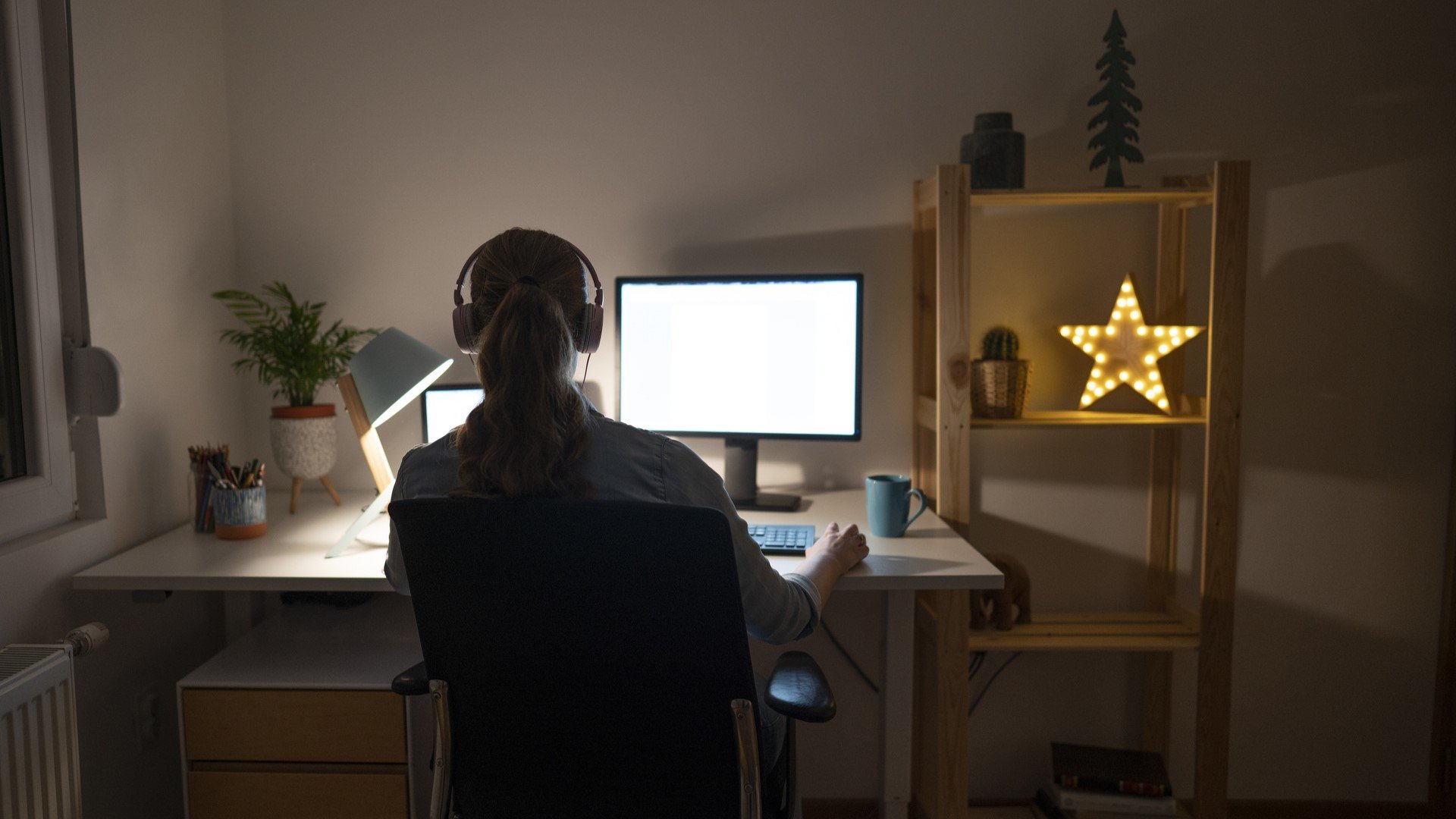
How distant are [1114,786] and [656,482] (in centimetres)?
148

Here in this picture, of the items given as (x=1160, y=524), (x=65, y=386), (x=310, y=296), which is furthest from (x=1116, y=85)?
(x=65, y=386)

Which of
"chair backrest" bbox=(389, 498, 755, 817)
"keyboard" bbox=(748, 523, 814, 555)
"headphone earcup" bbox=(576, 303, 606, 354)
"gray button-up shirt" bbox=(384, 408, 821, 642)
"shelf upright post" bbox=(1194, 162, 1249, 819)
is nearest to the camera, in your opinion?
"chair backrest" bbox=(389, 498, 755, 817)

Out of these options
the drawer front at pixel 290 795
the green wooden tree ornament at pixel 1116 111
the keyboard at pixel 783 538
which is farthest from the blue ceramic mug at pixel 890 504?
the drawer front at pixel 290 795

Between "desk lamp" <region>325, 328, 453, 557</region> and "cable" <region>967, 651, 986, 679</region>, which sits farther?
"cable" <region>967, 651, 986, 679</region>

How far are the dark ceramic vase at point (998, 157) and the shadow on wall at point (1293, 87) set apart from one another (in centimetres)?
35

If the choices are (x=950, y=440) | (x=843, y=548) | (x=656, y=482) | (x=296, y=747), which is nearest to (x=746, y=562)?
(x=656, y=482)

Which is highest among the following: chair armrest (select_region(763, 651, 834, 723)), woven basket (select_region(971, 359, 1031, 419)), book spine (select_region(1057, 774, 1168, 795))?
woven basket (select_region(971, 359, 1031, 419))

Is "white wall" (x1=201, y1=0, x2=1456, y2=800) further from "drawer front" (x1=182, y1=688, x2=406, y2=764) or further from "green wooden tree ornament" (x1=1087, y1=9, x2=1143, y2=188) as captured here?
"drawer front" (x1=182, y1=688, x2=406, y2=764)

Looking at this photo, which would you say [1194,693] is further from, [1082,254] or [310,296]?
[310,296]

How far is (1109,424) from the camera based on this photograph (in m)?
1.89

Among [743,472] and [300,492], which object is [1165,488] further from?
[300,492]

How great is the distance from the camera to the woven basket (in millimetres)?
1940

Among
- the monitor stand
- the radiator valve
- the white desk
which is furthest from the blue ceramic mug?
the radiator valve

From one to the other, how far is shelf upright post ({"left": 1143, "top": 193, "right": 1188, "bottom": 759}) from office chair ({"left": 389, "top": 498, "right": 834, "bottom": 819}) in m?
1.32
